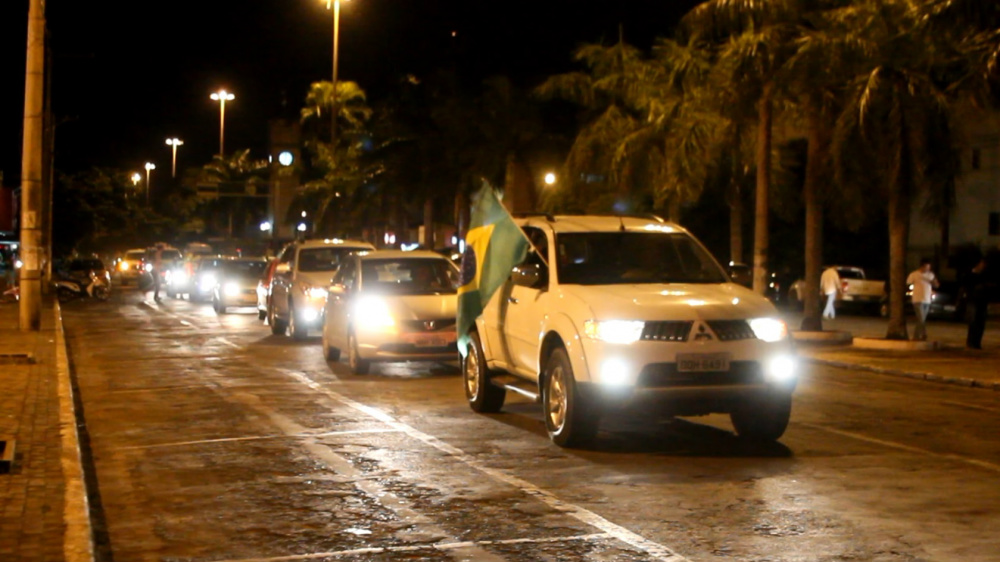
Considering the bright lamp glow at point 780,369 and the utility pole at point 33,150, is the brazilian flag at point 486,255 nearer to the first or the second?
the bright lamp glow at point 780,369

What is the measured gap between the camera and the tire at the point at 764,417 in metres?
11.1

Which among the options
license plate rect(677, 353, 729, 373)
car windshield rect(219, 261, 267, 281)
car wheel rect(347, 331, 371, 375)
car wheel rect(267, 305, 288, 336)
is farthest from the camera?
car windshield rect(219, 261, 267, 281)

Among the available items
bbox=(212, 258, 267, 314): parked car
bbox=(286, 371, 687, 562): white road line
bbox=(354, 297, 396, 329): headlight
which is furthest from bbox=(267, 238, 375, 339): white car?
bbox=(286, 371, 687, 562): white road line

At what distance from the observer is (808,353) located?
22.2 meters

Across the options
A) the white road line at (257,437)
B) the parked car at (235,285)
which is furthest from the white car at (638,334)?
the parked car at (235,285)

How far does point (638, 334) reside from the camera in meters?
10.7

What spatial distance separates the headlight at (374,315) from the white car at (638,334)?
5052 millimetres

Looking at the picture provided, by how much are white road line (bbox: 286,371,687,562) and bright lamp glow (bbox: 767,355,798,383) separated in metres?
2.42

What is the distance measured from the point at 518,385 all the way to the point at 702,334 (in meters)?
2.49

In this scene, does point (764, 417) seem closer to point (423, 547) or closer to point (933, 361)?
point (423, 547)

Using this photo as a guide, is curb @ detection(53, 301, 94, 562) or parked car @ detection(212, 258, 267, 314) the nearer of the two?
curb @ detection(53, 301, 94, 562)

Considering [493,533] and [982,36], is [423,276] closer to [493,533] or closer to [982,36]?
[982,36]

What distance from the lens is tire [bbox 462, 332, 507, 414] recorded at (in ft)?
44.4

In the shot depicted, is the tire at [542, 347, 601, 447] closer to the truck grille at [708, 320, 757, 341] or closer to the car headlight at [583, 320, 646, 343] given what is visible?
the car headlight at [583, 320, 646, 343]
